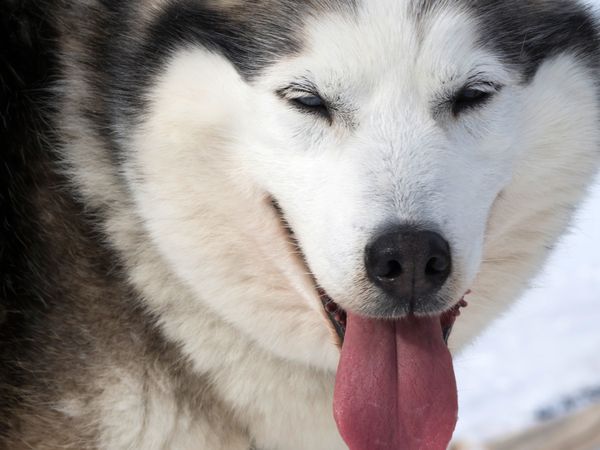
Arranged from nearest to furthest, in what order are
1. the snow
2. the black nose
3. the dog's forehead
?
the black nose < the dog's forehead < the snow

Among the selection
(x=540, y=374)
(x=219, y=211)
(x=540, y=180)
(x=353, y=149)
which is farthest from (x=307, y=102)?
(x=540, y=374)

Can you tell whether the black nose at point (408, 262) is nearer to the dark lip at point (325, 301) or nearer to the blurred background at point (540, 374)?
the dark lip at point (325, 301)

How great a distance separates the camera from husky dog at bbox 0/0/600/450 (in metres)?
1.71

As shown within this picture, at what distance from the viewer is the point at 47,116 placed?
2121 millimetres

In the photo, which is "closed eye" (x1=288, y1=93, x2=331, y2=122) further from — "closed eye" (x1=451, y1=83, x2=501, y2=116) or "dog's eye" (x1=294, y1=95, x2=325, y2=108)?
"closed eye" (x1=451, y1=83, x2=501, y2=116)

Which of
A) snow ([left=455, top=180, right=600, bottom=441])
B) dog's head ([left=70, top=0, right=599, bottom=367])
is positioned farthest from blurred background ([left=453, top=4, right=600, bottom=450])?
dog's head ([left=70, top=0, right=599, bottom=367])

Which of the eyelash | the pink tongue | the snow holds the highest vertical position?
the eyelash

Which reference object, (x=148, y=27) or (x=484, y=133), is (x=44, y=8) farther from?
(x=484, y=133)

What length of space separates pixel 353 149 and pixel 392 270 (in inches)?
9.9

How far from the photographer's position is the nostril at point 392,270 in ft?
5.36

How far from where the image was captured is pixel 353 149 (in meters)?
1.71

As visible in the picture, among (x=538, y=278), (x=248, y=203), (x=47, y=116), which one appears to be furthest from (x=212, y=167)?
(x=538, y=278)

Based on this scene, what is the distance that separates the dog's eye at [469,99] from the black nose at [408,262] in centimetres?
32

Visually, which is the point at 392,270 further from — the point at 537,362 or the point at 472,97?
the point at 537,362
